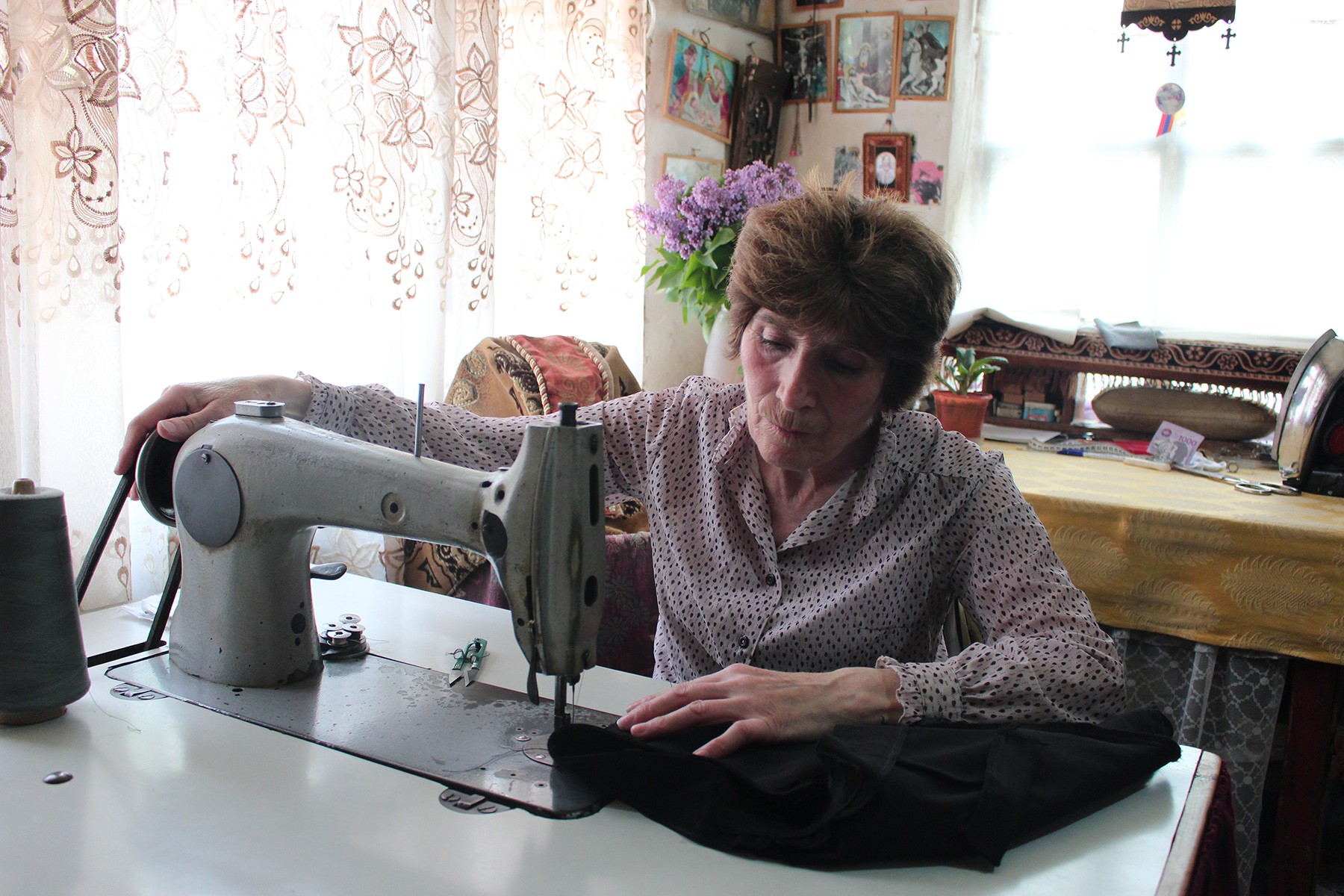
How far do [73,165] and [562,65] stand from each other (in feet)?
4.71

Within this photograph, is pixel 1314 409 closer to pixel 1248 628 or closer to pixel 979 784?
pixel 1248 628

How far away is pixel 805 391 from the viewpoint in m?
1.14

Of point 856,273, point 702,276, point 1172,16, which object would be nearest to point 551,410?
point 702,276

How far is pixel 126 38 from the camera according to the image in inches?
55.9

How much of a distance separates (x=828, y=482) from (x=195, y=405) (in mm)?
767

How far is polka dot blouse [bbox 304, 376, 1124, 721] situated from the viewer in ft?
3.80

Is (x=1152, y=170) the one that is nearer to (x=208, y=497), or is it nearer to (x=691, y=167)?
(x=691, y=167)

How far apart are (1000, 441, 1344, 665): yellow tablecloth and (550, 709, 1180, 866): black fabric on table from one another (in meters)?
1.26

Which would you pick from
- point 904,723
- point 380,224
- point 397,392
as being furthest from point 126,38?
point 904,723

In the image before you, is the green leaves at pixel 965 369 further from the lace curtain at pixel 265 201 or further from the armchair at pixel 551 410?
the lace curtain at pixel 265 201

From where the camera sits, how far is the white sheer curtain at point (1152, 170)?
10.3 feet

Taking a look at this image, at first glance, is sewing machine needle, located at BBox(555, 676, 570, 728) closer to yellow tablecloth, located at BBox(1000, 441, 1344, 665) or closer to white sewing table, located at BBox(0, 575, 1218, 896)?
white sewing table, located at BBox(0, 575, 1218, 896)

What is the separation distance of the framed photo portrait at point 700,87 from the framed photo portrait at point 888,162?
521mm

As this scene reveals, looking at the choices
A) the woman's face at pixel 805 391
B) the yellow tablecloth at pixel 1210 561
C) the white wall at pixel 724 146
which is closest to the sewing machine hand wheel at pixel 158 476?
the woman's face at pixel 805 391
